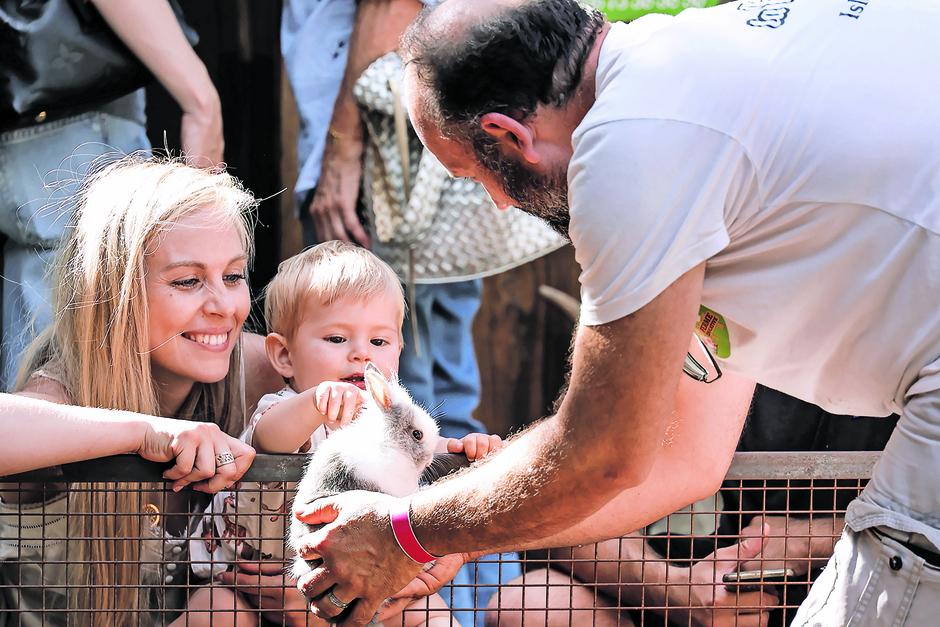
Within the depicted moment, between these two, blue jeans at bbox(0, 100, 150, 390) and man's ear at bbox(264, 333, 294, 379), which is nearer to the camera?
man's ear at bbox(264, 333, 294, 379)

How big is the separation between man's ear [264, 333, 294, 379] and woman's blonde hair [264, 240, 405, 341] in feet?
0.11

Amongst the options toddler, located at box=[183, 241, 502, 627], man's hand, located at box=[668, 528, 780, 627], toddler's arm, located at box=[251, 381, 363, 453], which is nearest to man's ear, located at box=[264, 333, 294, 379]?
toddler, located at box=[183, 241, 502, 627]

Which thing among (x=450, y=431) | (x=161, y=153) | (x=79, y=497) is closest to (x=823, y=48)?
(x=79, y=497)

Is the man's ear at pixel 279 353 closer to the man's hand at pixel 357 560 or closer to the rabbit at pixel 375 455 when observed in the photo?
the rabbit at pixel 375 455

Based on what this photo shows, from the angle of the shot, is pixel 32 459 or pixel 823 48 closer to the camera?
pixel 823 48

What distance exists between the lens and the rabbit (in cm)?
172

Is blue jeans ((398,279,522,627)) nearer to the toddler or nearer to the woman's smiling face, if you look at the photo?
the toddler

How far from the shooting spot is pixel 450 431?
3451 millimetres

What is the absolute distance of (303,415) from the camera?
2203 millimetres

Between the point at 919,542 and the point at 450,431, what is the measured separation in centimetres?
238

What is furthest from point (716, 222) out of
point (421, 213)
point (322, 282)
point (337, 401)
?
point (421, 213)

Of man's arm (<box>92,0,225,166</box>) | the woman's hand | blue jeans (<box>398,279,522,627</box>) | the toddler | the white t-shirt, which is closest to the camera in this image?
the white t-shirt

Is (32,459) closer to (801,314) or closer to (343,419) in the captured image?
(343,419)

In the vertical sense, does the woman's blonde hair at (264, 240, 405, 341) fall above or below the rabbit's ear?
below
